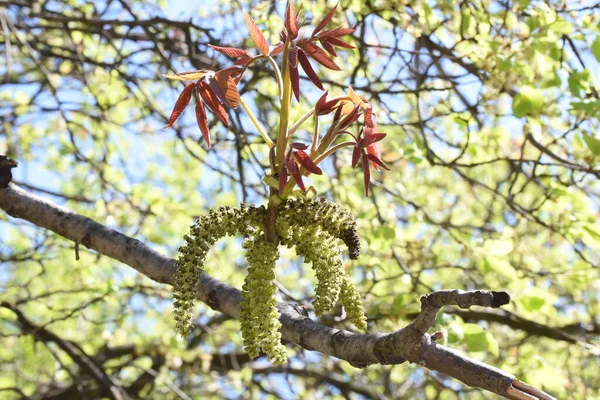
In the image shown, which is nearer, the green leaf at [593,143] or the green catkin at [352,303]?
the green catkin at [352,303]

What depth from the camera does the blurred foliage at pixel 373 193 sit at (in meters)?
3.46

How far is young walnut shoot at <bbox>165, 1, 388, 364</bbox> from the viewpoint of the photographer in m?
1.66

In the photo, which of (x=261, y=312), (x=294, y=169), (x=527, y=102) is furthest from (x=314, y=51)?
(x=527, y=102)

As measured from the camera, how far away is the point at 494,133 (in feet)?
13.8

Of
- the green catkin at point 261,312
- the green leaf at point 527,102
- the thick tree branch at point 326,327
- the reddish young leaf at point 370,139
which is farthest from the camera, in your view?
the green leaf at point 527,102

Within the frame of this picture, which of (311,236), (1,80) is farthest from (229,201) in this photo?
(311,236)

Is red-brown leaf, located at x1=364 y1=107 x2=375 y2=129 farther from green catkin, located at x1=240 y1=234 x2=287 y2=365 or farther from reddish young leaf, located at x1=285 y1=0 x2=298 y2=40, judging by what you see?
green catkin, located at x1=240 y1=234 x2=287 y2=365

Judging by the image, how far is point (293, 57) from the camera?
1.68 metres

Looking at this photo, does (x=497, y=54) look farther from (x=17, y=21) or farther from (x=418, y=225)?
(x=17, y=21)

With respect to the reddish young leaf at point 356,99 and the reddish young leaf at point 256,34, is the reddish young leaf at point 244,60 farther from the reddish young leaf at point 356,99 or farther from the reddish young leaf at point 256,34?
the reddish young leaf at point 356,99

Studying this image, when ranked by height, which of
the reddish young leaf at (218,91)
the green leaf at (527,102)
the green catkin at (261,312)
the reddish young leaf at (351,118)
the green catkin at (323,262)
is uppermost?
the green leaf at (527,102)

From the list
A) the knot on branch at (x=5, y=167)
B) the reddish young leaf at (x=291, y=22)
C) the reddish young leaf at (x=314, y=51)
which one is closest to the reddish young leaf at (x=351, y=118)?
the reddish young leaf at (x=314, y=51)

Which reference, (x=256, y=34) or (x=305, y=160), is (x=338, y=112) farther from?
(x=256, y=34)

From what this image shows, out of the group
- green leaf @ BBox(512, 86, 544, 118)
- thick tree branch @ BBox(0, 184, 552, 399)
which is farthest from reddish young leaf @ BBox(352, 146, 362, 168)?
green leaf @ BBox(512, 86, 544, 118)
